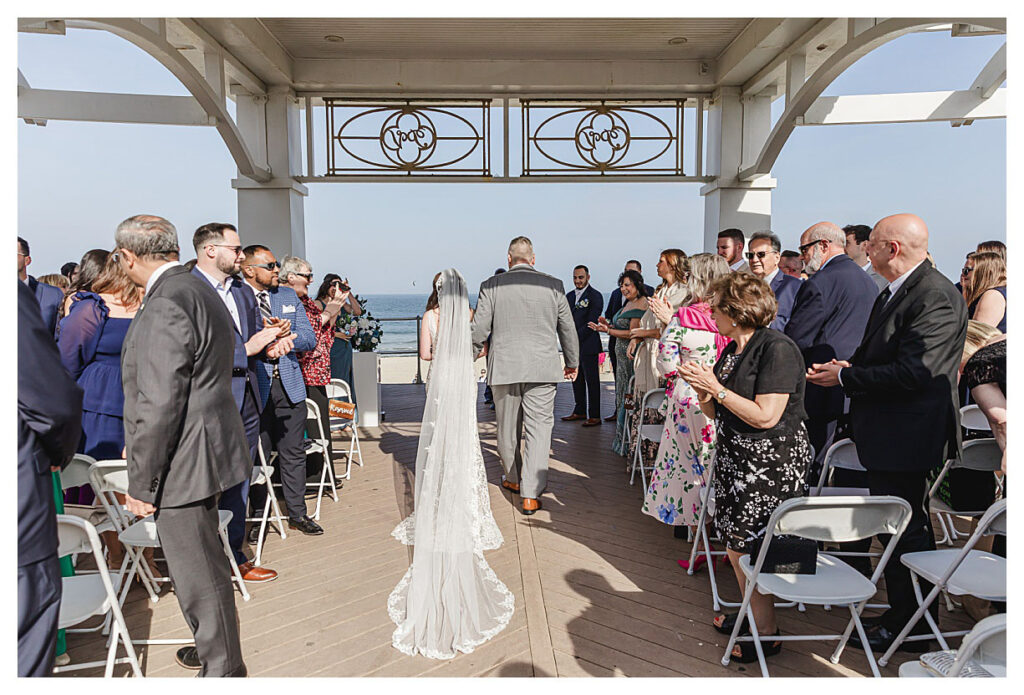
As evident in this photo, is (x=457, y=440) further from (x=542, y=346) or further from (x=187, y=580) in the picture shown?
(x=542, y=346)

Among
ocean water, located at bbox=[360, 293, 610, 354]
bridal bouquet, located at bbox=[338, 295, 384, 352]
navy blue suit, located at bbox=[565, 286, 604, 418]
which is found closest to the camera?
bridal bouquet, located at bbox=[338, 295, 384, 352]

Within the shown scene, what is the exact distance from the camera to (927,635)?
2811 millimetres

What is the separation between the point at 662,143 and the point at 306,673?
288 inches

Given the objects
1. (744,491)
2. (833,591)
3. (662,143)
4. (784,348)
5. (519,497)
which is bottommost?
(519,497)

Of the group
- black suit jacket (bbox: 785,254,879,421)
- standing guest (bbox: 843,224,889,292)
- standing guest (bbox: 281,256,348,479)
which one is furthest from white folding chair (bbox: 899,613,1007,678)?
standing guest (bbox: 281,256,348,479)

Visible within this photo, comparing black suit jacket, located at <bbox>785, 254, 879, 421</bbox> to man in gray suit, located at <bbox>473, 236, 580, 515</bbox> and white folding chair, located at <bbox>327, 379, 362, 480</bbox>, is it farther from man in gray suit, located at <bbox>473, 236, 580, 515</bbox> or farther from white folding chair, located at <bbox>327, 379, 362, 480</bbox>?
white folding chair, located at <bbox>327, 379, 362, 480</bbox>

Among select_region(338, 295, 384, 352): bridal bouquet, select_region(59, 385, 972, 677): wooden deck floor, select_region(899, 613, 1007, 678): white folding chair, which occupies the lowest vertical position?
select_region(59, 385, 972, 677): wooden deck floor

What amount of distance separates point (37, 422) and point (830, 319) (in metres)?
4.10

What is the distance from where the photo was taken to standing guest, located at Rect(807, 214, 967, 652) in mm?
2875

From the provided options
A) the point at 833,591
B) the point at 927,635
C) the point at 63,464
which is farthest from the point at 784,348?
the point at 63,464

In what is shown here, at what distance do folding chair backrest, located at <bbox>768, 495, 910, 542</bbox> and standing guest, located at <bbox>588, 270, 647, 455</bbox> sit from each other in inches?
139

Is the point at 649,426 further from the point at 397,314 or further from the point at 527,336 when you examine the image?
the point at 397,314

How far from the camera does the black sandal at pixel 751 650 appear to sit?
283cm
